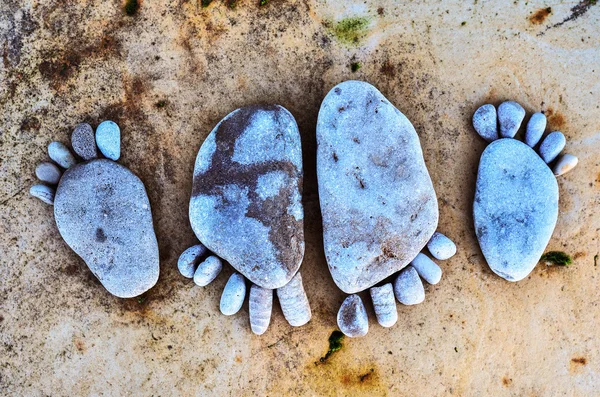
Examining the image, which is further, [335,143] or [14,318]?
[14,318]

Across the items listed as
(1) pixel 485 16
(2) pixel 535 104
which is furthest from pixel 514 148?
(1) pixel 485 16

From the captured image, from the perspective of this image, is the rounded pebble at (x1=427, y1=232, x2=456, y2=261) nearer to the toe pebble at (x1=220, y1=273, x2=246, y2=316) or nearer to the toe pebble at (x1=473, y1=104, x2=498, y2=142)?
the toe pebble at (x1=473, y1=104, x2=498, y2=142)

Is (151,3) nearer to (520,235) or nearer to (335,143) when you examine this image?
(335,143)

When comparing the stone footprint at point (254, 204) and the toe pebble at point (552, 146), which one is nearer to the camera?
the stone footprint at point (254, 204)

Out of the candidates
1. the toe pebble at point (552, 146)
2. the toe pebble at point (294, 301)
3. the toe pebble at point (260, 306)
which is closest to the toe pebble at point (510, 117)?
the toe pebble at point (552, 146)

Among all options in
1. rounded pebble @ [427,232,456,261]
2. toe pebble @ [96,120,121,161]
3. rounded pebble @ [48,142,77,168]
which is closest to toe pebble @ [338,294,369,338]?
rounded pebble @ [427,232,456,261]

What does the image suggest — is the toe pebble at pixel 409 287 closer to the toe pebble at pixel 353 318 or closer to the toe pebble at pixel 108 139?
the toe pebble at pixel 353 318

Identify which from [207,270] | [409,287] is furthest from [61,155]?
[409,287]
